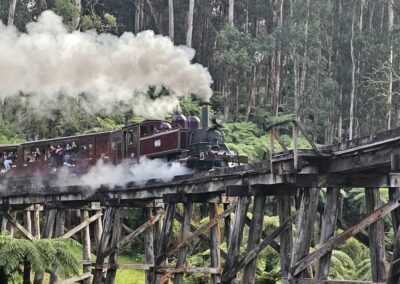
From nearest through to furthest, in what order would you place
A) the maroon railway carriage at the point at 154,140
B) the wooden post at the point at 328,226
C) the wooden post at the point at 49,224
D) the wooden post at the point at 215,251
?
1. the wooden post at the point at 328,226
2. the wooden post at the point at 215,251
3. the maroon railway carriage at the point at 154,140
4. the wooden post at the point at 49,224

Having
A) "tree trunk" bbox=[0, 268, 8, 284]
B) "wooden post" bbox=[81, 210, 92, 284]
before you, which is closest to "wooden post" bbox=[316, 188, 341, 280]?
"tree trunk" bbox=[0, 268, 8, 284]

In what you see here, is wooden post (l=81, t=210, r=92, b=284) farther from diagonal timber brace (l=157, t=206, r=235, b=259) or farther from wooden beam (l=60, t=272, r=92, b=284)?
diagonal timber brace (l=157, t=206, r=235, b=259)

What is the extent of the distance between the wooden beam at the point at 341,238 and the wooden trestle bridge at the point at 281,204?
0.04ft

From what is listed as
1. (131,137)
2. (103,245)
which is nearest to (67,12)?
(131,137)

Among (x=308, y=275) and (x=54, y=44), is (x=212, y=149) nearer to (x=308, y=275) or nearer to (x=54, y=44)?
(x=308, y=275)

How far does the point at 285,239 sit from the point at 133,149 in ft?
22.4

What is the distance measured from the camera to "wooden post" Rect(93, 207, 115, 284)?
1557 centimetres

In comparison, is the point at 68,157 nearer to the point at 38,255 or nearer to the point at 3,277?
the point at 38,255

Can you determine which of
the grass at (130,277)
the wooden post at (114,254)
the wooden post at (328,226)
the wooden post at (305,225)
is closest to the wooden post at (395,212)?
the wooden post at (328,226)

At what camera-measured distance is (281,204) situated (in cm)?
1296

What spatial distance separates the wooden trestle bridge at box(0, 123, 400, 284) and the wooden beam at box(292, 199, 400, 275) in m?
0.01

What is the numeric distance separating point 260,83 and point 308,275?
33.4 m

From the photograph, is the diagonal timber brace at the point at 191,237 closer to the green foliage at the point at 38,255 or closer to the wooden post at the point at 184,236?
the wooden post at the point at 184,236

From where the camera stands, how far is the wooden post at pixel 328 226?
9.62 m
